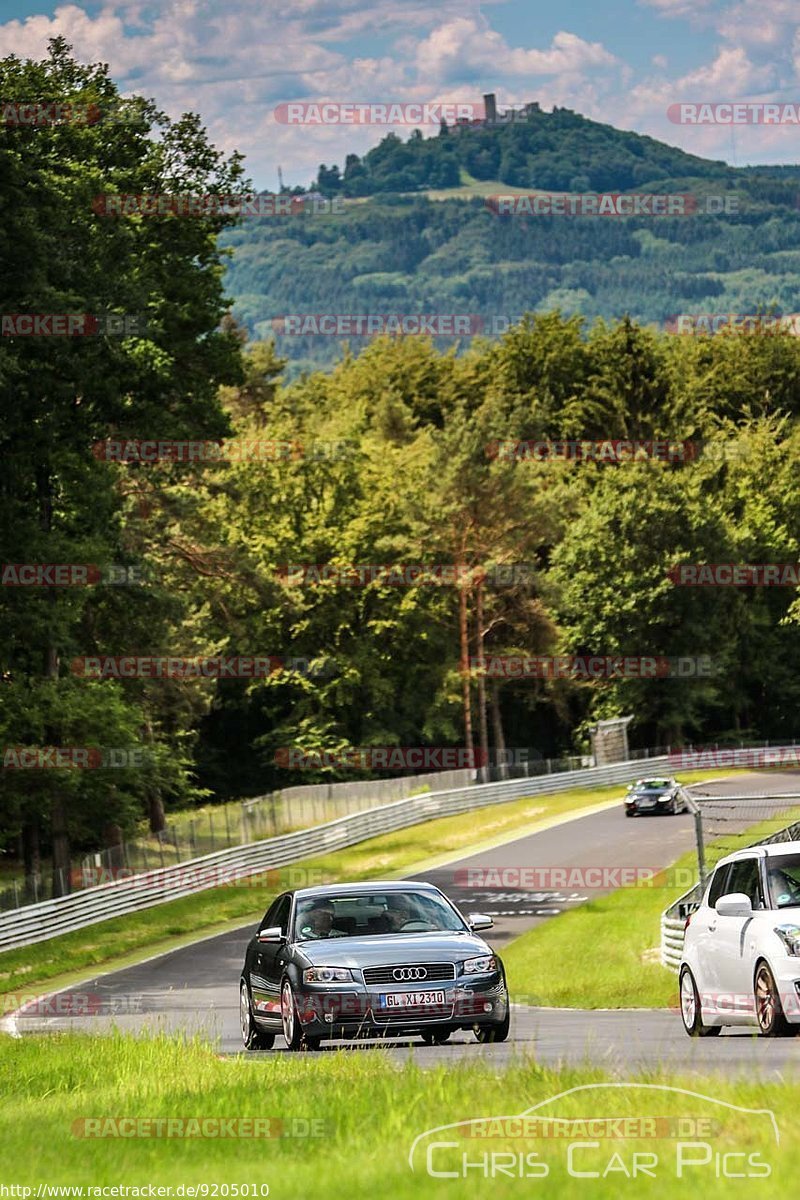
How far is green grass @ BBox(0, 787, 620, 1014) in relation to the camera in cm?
3806

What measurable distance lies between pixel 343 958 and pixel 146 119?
34695 mm

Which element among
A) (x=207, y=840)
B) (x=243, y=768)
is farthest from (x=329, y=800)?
(x=243, y=768)

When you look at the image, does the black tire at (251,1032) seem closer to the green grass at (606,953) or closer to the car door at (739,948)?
the car door at (739,948)

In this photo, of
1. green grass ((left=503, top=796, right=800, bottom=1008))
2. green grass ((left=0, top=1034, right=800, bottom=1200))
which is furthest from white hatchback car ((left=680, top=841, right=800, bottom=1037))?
green grass ((left=503, top=796, right=800, bottom=1008))

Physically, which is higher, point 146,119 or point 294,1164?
point 146,119

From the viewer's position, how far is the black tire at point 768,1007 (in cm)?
1455

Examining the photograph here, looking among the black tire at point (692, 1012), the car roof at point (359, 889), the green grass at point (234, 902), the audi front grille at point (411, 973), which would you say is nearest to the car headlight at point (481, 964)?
the audi front grille at point (411, 973)

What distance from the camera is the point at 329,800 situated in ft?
201

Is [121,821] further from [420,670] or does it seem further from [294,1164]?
[420,670]

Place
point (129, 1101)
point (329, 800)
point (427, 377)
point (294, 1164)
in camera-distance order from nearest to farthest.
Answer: point (294, 1164) < point (129, 1101) < point (329, 800) < point (427, 377)

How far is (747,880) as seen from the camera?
15.5 metres

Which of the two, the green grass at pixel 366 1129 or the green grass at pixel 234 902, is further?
the green grass at pixel 234 902

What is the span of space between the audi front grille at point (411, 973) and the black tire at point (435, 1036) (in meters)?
0.48

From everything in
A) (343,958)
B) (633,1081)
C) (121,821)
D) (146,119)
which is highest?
(146,119)
